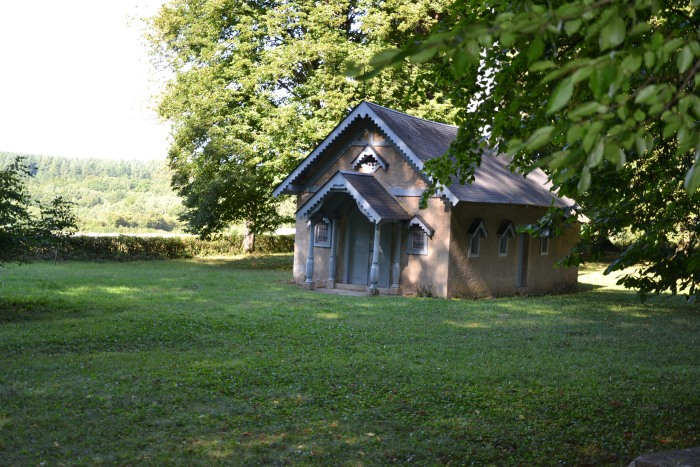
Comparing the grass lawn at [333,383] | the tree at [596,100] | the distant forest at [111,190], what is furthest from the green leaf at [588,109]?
the distant forest at [111,190]

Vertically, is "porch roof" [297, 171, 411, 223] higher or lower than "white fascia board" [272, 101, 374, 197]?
lower

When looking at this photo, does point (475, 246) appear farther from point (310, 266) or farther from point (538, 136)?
point (538, 136)

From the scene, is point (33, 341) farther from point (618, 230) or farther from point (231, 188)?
point (231, 188)

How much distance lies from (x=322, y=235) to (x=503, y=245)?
627cm

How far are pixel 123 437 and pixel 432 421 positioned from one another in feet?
11.3

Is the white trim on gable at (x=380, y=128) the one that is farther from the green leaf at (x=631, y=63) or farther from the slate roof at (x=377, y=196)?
the green leaf at (x=631, y=63)

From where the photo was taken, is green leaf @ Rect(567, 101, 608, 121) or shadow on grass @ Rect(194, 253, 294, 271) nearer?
green leaf @ Rect(567, 101, 608, 121)

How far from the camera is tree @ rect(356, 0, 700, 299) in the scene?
2.67m

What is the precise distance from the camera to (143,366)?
10844 millimetres

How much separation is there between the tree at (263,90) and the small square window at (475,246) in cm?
861

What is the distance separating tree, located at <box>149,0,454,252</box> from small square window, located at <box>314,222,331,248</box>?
6.24 m

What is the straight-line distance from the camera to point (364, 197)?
2161 centimetres

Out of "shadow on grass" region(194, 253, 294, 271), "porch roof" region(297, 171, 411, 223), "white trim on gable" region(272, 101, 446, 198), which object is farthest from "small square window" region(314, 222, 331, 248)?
"shadow on grass" region(194, 253, 294, 271)

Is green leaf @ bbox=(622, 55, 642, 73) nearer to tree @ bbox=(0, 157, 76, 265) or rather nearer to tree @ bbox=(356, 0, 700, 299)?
tree @ bbox=(356, 0, 700, 299)
